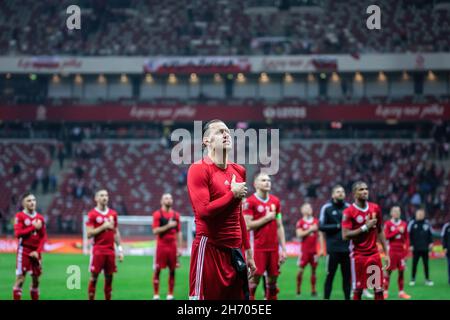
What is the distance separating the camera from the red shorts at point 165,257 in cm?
1598

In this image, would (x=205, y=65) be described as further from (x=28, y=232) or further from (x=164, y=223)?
(x=28, y=232)

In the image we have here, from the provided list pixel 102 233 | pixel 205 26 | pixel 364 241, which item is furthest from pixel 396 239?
pixel 205 26

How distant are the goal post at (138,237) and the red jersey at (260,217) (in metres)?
17.9

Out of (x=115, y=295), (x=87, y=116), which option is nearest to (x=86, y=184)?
(x=87, y=116)

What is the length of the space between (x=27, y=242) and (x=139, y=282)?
6884 millimetres

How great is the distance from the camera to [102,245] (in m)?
14.0

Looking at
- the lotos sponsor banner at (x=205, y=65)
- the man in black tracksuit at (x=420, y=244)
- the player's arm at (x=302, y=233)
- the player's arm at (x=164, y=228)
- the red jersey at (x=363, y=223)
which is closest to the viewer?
the red jersey at (x=363, y=223)

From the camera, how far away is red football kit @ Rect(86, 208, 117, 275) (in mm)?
13875

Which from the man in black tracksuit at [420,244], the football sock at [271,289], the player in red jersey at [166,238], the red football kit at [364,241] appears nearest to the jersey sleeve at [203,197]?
the red football kit at [364,241]

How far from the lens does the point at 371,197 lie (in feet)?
Result: 119

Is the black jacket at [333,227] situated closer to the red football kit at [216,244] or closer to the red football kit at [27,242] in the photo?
the red football kit at [27,242]

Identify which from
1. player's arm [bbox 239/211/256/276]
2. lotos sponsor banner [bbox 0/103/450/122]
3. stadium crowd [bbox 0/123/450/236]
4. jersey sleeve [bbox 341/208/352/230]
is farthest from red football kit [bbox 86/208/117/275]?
lotos sponsor banner [bbox 0/103/450/122]

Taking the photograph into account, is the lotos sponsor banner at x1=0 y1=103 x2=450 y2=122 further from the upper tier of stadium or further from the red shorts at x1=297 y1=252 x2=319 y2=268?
the red shorts at x1=297 y1=252 x2=319 y2=268

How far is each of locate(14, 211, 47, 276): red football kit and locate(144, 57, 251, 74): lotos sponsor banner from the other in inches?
1259
